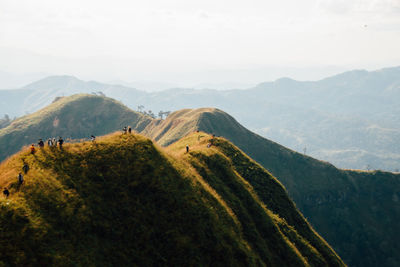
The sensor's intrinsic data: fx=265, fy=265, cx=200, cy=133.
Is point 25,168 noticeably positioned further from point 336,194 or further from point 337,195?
point 337,195

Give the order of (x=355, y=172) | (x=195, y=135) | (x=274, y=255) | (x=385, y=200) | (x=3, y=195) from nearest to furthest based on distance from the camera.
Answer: (x=3, y=195)
(x=274, y=255)
(x=195, y=135)
(x=385, y=200)
(x=355, y=172)

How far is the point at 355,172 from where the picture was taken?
182 meters

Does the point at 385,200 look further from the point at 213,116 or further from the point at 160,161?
the point at 160,161

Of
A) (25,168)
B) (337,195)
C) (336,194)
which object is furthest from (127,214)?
(337,195)

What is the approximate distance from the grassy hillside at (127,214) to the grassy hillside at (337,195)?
4493 inches

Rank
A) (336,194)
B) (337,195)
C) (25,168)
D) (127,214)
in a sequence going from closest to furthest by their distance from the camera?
1. (25,168)
2. (127,214)
3. (337,195)
4. (336,194)

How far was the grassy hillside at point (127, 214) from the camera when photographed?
2531 cm

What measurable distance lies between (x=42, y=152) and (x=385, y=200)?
194 m

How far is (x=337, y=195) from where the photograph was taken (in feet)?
533

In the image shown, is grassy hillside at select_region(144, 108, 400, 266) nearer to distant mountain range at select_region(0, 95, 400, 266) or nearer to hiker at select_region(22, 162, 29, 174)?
distant mountain range at select_region(0, 95, 400, 266)

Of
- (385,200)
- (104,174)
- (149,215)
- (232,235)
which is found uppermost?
(104,174)

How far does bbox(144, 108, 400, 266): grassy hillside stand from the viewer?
143875 millimetres

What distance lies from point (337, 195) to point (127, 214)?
6390 inches

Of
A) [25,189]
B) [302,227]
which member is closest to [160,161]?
[25,189]
